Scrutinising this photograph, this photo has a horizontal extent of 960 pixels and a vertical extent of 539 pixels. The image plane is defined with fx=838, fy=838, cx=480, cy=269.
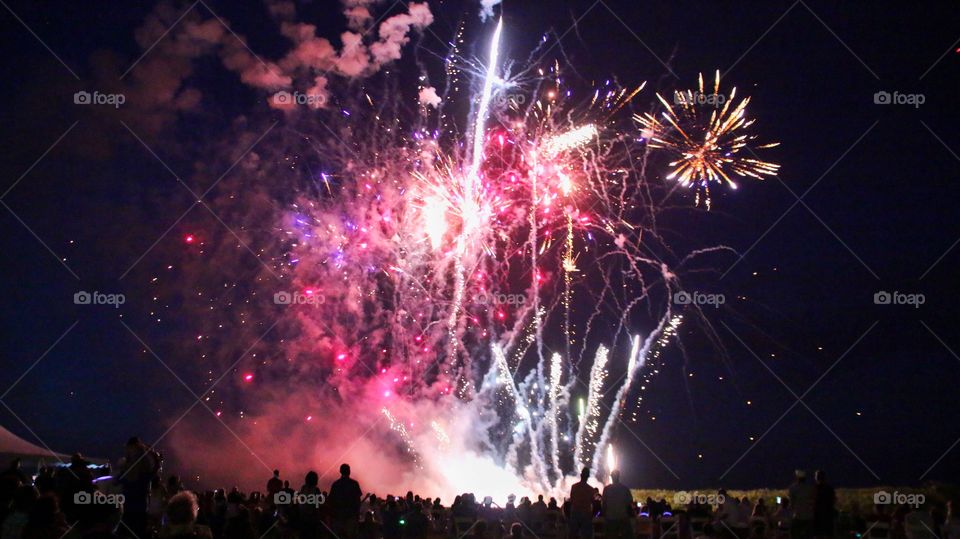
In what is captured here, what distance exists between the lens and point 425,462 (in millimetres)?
30062

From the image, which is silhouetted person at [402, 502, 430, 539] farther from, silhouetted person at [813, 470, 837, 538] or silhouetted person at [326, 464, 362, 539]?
silhouetted person at [813, 470, 837, 538]

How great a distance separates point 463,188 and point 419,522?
31.3ft

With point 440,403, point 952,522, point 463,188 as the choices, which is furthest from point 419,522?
point 440,403

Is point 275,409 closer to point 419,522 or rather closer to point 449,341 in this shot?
point 449,341

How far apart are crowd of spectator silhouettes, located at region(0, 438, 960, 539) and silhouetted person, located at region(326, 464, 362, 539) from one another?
12 millimetres

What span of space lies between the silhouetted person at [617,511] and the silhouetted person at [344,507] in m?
3.14

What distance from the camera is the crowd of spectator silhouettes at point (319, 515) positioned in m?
6.00

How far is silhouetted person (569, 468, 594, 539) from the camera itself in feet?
35.3
